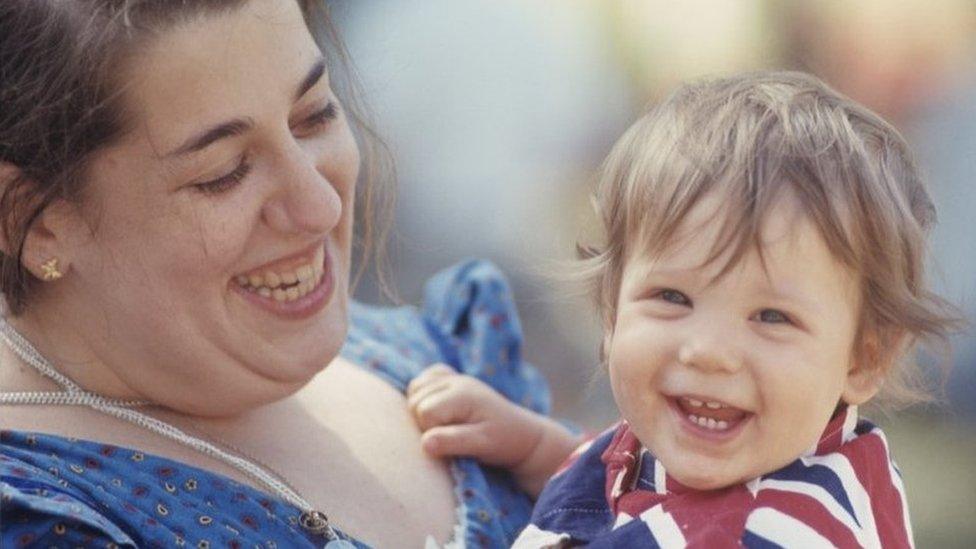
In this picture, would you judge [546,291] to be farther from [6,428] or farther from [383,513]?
[6,428]

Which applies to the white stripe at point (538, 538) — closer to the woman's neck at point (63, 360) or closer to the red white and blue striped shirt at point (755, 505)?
the red white and blue striped shirt at point (755, 505)

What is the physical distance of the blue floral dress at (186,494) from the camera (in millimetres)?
1620

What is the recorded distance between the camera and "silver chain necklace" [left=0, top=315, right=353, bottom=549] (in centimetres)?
188

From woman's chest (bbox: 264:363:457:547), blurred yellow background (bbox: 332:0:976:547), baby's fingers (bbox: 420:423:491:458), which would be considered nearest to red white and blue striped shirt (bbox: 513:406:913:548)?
woman's chest (bbox: 264:363:457:547)

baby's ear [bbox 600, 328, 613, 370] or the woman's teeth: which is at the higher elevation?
the woman's teeth

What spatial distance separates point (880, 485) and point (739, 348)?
269 millimetres

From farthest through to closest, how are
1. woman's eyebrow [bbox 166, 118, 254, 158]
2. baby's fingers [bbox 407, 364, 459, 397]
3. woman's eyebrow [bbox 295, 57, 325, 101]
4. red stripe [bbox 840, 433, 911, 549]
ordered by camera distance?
1. baby's fingers [bbox 407, 364, 459, 397]
2. woman's eyebrow [bbox 295, 57, 325, 101]
3. woman's eyebrow [bbox 166, 118, 254, 158]
4. red stripe [bbox 840, 433, 911, 549]

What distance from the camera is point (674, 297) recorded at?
1651 mm

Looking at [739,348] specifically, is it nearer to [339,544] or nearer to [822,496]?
[822,496]

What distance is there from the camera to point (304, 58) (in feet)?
6.27

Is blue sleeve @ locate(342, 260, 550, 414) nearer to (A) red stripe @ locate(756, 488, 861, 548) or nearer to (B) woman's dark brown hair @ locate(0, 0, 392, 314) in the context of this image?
(B) woman's dark brown hair @ locate(0, 0, 392, 314)

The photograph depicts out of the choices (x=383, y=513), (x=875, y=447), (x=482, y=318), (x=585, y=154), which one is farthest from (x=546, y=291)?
(x=875, y=447)

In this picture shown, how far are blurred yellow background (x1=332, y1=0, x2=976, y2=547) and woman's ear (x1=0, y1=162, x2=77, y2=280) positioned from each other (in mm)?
2209

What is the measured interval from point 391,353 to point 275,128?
0.67 m
